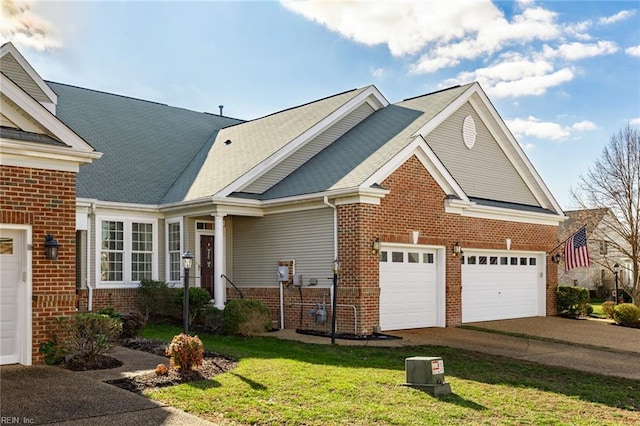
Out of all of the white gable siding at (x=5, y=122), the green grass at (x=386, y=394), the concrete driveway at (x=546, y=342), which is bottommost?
the concrete driveway at (x=546, y=342)

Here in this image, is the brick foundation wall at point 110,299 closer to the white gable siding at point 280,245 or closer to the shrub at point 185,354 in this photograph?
the white gable siding at point 280,245

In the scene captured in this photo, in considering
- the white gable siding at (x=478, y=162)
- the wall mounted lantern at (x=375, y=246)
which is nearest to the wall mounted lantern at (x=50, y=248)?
the wall mounted lantern at (x=375, y=246)

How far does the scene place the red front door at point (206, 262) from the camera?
19.6 m

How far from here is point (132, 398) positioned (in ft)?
28.7

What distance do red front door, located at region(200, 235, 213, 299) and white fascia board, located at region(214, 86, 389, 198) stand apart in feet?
8.03

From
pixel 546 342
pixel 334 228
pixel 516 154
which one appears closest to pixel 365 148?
pixel 334 228

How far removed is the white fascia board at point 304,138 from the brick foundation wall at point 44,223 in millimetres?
6322

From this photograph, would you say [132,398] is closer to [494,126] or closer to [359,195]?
[359,195]

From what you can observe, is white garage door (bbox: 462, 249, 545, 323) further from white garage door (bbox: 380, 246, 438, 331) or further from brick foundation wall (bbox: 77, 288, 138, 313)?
brick foundation wall (bbox: 77, 288, 138, 313)

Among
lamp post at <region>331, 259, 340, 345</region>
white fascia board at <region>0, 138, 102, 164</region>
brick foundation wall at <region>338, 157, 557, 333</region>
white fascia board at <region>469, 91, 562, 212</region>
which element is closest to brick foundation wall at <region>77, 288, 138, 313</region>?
brick foundation wall at <region>338, 157, 557, 333</region>

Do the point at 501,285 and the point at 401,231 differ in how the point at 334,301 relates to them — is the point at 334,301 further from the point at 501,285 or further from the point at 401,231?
the point at 501,285

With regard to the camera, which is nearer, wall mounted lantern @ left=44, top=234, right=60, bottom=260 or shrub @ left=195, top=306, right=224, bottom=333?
wall mounted lantern @ left=44, top=234, right=60, bottom=260

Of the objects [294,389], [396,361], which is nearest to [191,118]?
[396,361]

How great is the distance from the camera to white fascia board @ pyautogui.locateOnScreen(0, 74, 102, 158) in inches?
432
